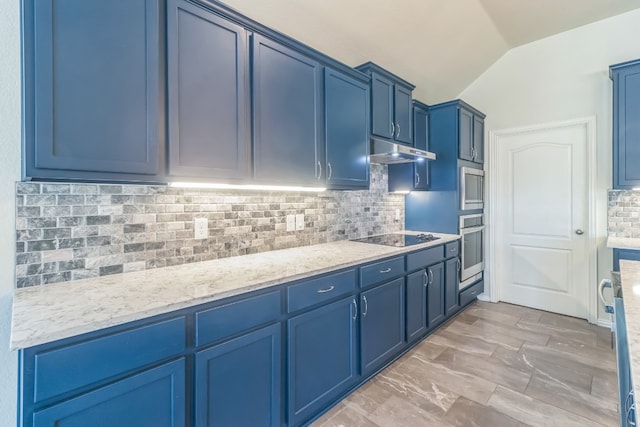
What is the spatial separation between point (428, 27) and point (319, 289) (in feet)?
8.26

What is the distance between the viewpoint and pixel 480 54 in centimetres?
348

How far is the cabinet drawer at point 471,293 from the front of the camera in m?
3.44

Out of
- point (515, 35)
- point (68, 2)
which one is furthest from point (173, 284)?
point (515, 35)

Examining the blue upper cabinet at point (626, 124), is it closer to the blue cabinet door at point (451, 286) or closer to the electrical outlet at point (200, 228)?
the blue cabinet door at point (451, 286)

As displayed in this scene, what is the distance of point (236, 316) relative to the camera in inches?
53.3

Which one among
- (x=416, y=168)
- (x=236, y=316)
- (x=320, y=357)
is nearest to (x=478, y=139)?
(x=416, y=168)

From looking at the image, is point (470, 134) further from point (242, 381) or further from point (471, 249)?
point (242, 381)

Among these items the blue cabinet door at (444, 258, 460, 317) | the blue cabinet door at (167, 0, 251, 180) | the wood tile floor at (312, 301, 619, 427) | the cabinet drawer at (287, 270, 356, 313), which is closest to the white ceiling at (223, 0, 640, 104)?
the blue cabinet door at (167, 0, 251, 180)

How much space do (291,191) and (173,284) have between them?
123 cm

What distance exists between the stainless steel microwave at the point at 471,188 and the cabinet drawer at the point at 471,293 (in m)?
0.94

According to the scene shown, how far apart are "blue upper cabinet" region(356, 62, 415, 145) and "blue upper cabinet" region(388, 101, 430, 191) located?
264mm

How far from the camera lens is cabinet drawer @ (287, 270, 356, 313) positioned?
1.61 metres

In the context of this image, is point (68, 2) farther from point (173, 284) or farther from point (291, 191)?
point (291, 191)

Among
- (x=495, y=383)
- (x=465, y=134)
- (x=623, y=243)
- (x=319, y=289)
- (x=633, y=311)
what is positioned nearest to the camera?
(x=633, y=311)
